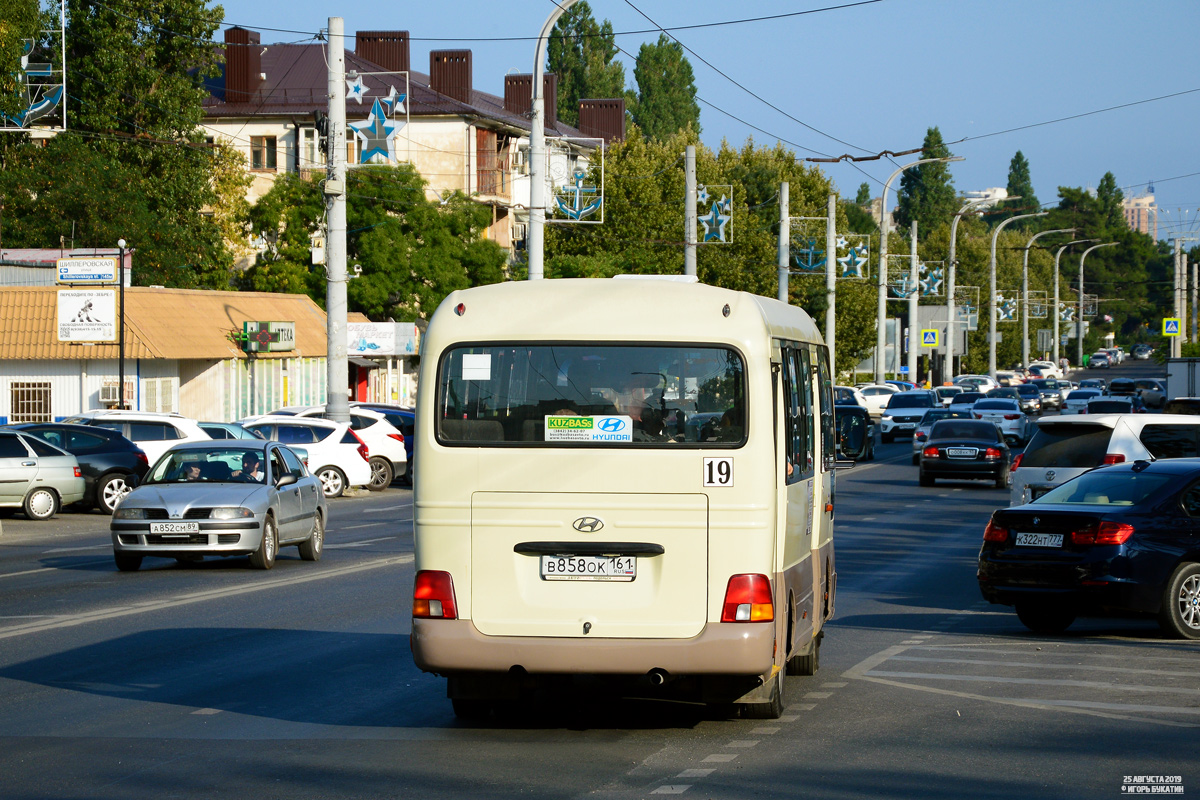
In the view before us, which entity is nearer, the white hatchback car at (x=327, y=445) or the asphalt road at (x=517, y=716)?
the asphalt road at (x=517, y=716)

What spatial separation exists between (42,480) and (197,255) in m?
35.0

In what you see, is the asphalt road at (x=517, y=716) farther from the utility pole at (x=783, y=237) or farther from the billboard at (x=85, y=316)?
the utility pole at (x=783, y=237)

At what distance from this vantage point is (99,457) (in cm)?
2830

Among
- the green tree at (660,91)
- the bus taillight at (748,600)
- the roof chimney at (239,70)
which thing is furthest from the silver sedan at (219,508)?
the green tree at (660,91)

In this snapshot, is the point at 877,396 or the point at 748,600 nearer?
the point at 748,600

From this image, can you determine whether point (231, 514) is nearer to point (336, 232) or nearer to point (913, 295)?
point (336, 232)

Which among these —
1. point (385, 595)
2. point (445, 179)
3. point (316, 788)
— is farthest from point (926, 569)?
point (445, 179)

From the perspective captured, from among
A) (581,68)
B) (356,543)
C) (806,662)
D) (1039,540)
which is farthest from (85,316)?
(581,68)

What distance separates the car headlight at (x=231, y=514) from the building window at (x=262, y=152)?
55.0m

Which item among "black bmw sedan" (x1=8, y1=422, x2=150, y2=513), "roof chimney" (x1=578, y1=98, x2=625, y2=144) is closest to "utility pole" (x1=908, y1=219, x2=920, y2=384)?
"roof chimney" (x1=578, y1=98, x2=625, y2=144)

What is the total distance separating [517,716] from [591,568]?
1471 mm

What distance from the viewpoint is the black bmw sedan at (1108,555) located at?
42.9 feet

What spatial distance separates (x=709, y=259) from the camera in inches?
2889

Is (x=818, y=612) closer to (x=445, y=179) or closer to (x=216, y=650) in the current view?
(x=216, y=650)
